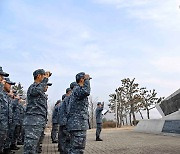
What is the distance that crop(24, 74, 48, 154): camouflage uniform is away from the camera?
16.7 feet

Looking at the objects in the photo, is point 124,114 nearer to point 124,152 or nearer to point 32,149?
point 124,152

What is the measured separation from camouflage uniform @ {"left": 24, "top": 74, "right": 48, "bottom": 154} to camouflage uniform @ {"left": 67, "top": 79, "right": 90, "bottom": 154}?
55 cm

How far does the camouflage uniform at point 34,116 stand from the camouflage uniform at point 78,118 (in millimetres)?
550

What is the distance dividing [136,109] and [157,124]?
84.1ft

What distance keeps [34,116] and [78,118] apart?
85 centimetres

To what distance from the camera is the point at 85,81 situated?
507 centimetres

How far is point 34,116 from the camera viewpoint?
5312mm

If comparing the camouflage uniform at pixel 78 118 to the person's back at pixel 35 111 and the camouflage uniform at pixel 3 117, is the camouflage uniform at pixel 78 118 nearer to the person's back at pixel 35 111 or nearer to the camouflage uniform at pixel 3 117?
the person's back at pixel 35 111

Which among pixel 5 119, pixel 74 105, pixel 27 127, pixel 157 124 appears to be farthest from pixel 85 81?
pixel 157 124

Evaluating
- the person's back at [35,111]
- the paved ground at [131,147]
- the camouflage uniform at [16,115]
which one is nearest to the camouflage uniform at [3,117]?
the person's back at [35,111]

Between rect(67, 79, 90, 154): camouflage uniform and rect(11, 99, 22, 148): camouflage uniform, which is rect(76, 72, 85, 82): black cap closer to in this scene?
rect(67, 79, 90, 154): camouflage uniform

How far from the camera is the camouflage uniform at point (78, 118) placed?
4.96 m

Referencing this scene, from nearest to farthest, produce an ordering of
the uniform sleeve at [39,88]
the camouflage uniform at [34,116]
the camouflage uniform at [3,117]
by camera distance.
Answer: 1. the camouflage uniform at [34,116]
2. the uniform sleeve at [39,88]
3. the camouflage uniform at [3,117]

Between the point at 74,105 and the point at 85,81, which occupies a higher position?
the point at 85,81
